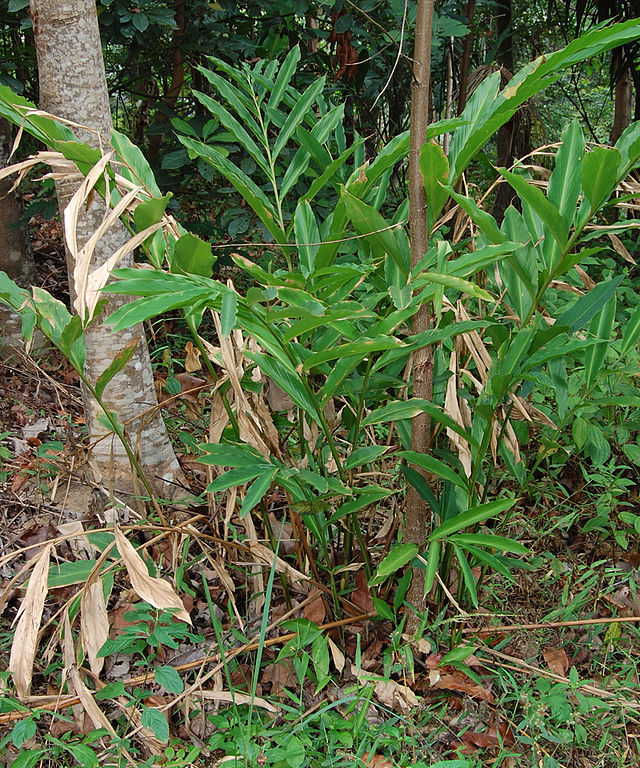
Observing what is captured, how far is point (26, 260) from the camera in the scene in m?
2.69

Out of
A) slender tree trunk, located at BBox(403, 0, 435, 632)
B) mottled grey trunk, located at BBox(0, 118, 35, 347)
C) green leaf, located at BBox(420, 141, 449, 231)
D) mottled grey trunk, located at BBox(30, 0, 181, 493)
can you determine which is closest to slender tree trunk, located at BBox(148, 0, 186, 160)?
mottled grey trunk, located at BBox(0, 118, 35, 347)

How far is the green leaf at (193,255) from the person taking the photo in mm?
990

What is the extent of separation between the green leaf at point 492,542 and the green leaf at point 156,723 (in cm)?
59

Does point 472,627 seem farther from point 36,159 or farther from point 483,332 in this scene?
point 36,159

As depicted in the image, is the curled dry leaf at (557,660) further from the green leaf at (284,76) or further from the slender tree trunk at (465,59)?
the slender tree trunk at (465,59)

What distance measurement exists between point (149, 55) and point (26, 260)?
0.90 metres

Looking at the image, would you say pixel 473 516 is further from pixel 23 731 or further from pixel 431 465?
pixel 23 731

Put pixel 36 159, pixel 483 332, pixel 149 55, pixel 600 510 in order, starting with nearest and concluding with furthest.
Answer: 1. pixel 36 159
2. pixel 483 332
3. pixel 600 510
4. pixel 149 55

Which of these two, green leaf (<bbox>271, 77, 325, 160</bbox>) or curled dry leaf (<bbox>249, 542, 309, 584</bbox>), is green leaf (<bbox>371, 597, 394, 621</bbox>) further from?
green leaf (<bbox>271, 77, 325, 160</bbox>)

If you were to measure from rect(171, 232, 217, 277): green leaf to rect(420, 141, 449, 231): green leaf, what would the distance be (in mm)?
365

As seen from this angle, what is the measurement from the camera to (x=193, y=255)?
1.01 meters

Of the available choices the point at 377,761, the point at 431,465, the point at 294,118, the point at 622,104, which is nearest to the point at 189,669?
the point at 377,761

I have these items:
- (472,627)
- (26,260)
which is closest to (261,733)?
(472,627)

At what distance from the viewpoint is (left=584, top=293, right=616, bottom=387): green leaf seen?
144 centimetres
